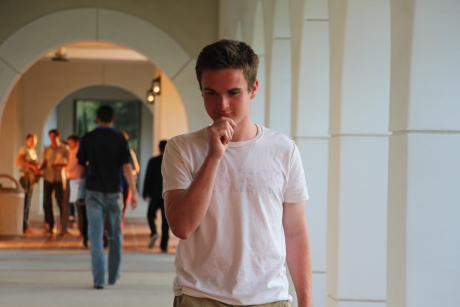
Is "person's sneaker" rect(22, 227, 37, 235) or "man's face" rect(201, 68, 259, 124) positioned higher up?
"man's face" rect(201, 68, 259, 124)

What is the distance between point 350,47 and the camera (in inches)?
167

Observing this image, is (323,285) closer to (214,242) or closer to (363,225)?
(363,225)

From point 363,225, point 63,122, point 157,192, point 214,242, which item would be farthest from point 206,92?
point 63,122

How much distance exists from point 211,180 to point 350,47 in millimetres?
2216

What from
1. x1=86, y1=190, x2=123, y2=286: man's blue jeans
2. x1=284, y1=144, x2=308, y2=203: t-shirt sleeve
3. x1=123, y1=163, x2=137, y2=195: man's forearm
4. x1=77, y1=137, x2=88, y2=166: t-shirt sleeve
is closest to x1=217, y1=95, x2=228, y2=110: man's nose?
x1=284, y1=144, x2=308, y2=203: t-shirt sleeve

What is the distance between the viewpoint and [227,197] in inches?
92.6

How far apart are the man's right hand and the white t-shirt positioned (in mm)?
107

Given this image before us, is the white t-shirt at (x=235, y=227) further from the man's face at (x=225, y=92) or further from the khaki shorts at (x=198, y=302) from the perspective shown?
the man's face at (x=225, y=92)

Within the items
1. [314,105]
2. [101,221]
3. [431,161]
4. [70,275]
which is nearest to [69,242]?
[70,275]

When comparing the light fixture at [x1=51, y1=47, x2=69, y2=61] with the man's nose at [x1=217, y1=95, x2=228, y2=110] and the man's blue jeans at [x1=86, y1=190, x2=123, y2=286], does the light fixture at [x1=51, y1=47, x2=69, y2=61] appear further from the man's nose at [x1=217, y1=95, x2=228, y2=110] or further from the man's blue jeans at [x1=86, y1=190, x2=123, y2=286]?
the man's nose at [x1=217, y1=95, x2=228, y2=110]

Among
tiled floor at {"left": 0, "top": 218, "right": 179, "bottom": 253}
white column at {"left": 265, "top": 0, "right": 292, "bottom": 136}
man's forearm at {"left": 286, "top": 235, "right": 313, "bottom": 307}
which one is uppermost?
white column at {"left": 265, "top": 0, "right": 292, "bottom": 136}

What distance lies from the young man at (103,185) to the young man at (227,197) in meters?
5.20

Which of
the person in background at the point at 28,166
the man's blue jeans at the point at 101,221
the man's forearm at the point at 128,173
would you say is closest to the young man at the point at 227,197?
the man's blue jeans at the point at 101,221

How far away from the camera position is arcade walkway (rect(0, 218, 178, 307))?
23.9 feet
